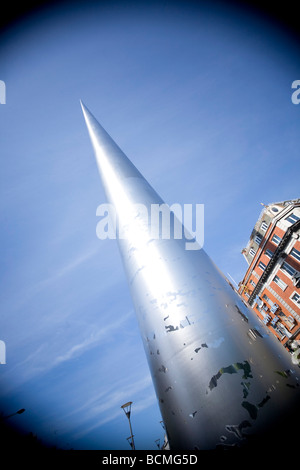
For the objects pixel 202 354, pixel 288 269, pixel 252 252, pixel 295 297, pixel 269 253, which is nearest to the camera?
pixel 202 354

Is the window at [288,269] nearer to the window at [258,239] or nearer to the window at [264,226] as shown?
the window at [258,239]

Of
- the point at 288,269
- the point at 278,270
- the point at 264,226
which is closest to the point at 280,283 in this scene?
the point at 278,270

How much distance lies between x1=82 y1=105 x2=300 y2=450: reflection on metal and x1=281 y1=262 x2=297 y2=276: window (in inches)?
853

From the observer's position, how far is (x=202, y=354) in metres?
1.05

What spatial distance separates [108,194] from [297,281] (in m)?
21.3

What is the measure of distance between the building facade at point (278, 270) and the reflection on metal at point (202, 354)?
21.2 metres

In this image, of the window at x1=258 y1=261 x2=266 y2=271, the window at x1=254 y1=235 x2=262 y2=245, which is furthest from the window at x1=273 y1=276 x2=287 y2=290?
the window at x1=254 y1=235 x2=262 y2=245

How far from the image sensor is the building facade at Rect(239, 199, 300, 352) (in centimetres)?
1795

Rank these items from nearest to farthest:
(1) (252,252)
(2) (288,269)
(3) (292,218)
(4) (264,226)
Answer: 1. (3) (292,218)
2. (2) (288,269)
3. (4) (264,226)
4. (1) (252,252)

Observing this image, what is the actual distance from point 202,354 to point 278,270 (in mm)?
23490

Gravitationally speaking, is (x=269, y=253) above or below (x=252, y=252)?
below

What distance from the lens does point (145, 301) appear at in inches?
56.3

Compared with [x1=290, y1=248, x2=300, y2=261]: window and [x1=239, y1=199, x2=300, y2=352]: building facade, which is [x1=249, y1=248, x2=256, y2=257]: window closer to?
[x1=239, y1=199, x2=300, y2=352]: building facade

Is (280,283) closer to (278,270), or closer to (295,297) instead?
(278,270)
